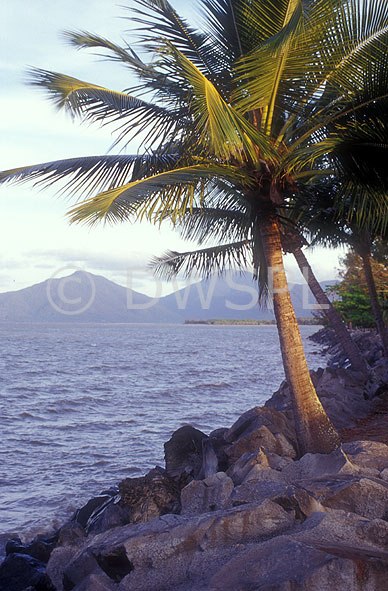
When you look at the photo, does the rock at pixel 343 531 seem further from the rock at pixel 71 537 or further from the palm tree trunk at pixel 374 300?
the palm tree trunk at pixel 374 300

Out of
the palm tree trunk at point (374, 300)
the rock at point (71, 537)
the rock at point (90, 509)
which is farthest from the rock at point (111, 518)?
the palm tree trunk at point (374, 300)

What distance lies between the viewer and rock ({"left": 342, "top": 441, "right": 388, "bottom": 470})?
6784 mm

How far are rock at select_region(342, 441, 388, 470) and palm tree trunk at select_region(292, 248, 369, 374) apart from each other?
315 inches

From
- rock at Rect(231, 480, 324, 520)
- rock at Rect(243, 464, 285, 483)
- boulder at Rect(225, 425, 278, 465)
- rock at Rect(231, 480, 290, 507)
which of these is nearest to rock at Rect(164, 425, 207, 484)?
boulder at Rect(225, 425, 278, 465)

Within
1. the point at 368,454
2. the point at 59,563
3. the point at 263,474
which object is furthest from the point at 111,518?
the point at 368,454

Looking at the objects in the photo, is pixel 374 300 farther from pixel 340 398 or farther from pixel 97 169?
pixel 97 169

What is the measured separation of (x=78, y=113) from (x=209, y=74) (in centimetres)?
231

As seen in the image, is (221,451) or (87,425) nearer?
(221,451)

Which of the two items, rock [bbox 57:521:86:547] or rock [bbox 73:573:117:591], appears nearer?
rock [bbox 73:573:117:591]

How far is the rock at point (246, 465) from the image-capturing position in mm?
7270

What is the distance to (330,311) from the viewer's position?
15.8 m

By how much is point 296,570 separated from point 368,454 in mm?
3624

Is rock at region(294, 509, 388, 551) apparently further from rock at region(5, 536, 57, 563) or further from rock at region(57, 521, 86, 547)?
rock at region(5, 536, 57, 563)

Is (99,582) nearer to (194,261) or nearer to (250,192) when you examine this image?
(250,192)
